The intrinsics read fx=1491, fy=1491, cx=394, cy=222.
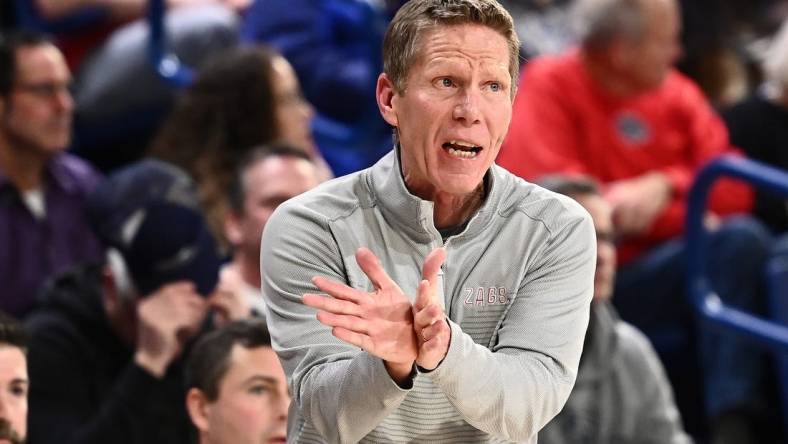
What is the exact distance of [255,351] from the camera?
293 cm

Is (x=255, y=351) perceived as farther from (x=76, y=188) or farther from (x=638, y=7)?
(x=638, y=7)

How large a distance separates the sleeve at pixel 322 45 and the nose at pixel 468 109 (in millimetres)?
2892

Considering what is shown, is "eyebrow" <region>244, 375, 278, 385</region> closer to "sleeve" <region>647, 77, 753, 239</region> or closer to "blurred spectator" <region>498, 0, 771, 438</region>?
"blurred spectator" <region>498, 0, 771, 438</region>

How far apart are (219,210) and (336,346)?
89.3 inches

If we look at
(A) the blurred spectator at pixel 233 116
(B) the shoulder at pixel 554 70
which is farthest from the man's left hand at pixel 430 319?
(B) the shoulder at pixel 554 70

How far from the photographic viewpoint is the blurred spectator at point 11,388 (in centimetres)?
259

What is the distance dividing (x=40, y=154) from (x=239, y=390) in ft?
5.62

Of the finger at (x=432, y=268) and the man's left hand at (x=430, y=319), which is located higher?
the finger at (x=432, y=268)

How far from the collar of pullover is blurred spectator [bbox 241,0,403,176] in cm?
261

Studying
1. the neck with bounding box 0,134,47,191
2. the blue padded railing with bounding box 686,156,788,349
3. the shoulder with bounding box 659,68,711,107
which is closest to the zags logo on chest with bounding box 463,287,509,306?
the blue padded railing with bounding box 686,156,788,349

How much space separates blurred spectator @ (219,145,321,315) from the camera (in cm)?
382

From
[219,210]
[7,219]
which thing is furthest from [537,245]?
[7,219]

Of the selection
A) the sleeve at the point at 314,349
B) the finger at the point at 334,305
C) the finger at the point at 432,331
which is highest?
the finger at the point at 334,305

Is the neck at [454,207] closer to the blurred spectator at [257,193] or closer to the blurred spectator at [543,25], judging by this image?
the blurred spectator at [257,193]
